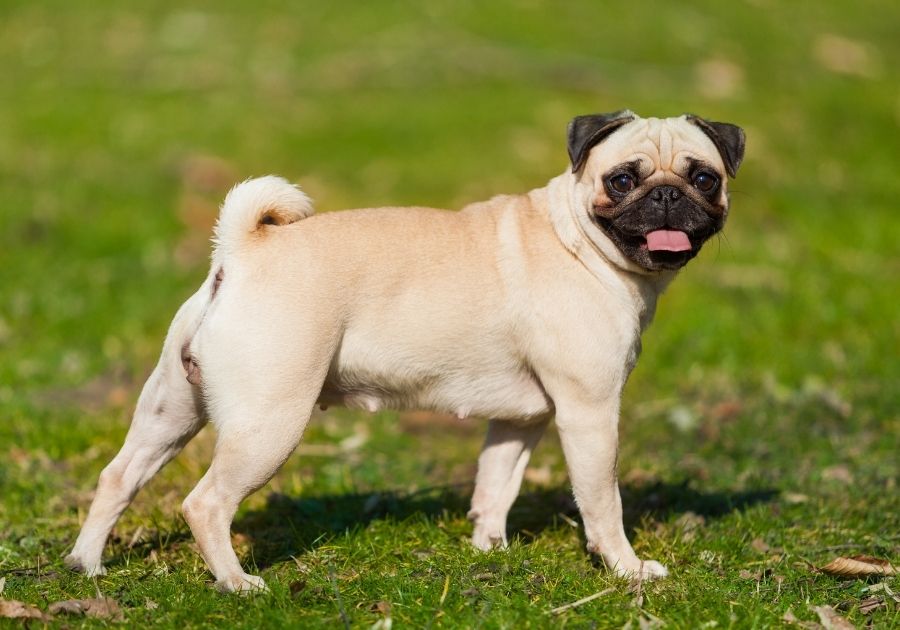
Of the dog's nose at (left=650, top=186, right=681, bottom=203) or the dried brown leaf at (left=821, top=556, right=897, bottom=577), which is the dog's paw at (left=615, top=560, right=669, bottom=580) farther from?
the dog's nose at (left=650, top=186, right=681, bottom=203)

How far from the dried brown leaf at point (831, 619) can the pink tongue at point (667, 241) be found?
4.89ft

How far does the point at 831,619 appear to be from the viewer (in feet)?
13.5

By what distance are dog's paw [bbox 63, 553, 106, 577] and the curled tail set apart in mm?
1373

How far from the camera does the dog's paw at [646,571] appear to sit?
4.68 meters

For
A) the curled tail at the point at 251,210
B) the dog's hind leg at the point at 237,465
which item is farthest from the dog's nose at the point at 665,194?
the dog's hind leg at the point at 237,465

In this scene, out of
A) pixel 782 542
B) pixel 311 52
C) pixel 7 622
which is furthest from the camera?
pixel 311 52

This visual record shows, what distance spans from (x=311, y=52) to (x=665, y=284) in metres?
13.2

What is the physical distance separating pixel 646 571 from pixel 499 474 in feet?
3.07

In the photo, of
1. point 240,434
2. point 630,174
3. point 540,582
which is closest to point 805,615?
point 540,582

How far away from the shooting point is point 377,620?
4.09 metres

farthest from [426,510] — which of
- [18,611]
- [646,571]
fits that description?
[18,611]

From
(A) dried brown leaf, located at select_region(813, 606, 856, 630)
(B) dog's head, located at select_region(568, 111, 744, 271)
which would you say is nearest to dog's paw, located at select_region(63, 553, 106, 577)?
(B) dog's head, located at select_region(568, 111, 744, 271)

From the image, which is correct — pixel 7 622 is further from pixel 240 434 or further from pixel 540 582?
pixel 540 582

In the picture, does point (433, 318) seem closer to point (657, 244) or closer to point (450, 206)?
point (657, 244)
